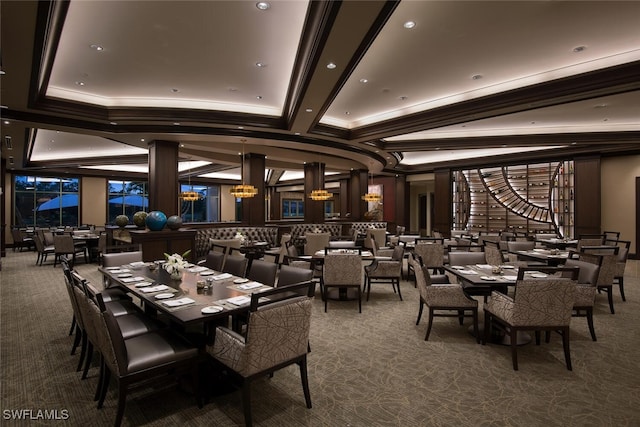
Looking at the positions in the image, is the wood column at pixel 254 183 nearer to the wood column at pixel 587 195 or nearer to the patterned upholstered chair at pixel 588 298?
the patterned upholstered chair at pixel 588 298

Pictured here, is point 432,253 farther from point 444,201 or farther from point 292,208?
point 292,208

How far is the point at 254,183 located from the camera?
8.74m

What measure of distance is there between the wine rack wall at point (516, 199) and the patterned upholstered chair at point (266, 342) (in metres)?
9.59

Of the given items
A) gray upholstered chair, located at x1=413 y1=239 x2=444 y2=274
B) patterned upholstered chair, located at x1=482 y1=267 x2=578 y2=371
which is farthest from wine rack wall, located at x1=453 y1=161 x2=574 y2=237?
patterned upholstered chair, located at x1=482 y1=267 x2=578 y2=371

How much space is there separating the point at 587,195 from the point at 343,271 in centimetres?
859

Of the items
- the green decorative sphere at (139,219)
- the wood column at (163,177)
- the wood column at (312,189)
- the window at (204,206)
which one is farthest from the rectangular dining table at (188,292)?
the window at (204,206)

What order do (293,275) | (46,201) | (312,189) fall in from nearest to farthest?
(293,275) < (312,189) < (46,201)

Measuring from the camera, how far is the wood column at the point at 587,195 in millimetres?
9078

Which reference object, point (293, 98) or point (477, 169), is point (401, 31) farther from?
point (477, 169)

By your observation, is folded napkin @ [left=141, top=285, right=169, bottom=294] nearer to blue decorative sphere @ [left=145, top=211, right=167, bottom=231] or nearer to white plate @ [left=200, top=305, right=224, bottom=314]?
white plate @ [left=200, top=305, right=224, bottom=314]

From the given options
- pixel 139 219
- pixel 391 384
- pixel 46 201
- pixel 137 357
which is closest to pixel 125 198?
pixel 46 201

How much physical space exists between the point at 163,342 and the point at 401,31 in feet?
12.1

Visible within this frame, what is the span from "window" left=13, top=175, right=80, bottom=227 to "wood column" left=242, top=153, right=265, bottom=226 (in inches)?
371

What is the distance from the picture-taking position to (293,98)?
5.27m
